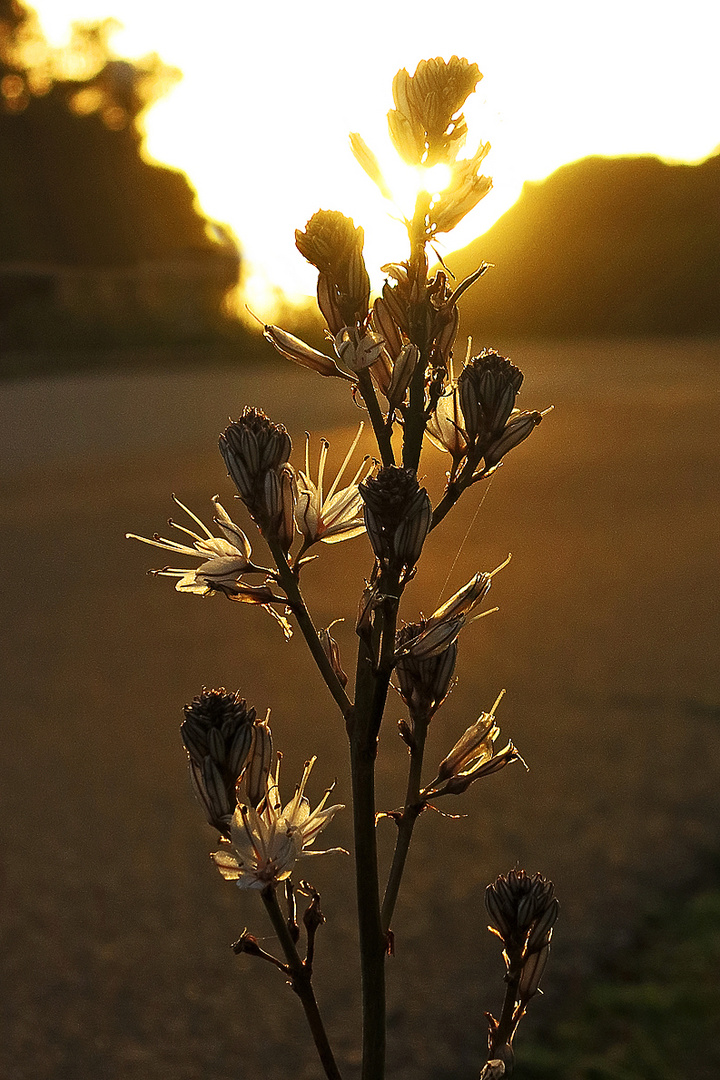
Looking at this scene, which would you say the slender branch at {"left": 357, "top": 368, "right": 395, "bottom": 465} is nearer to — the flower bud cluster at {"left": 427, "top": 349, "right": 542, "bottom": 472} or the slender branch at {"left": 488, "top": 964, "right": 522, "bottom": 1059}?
the flower bud cluster at {"left": 427, "top": 349, "right": 542, "bottom": 472}

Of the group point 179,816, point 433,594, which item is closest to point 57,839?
point 179,816

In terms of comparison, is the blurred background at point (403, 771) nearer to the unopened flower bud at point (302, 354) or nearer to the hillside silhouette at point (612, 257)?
the unopened flower bud at point (302, 354)

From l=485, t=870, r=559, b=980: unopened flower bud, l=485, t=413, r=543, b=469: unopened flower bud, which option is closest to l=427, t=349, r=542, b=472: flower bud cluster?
l=485, t=413, r=543, b=469: unopened flower bud

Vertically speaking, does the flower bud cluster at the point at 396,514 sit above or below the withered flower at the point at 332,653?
above

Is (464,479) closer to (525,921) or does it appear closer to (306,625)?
(306,625)

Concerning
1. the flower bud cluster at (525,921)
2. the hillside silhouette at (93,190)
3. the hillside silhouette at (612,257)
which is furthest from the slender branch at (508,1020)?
the hillside silhouette at (93,190)

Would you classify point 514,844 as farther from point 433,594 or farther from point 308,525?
point 308,525
